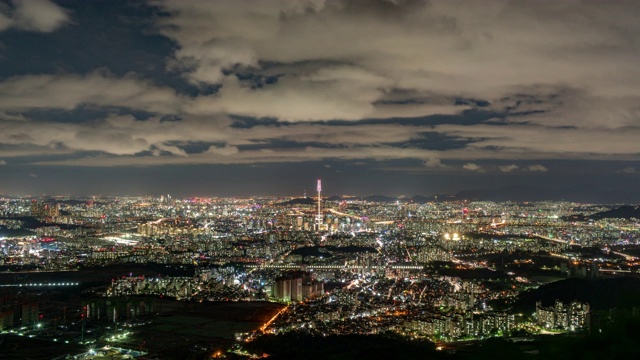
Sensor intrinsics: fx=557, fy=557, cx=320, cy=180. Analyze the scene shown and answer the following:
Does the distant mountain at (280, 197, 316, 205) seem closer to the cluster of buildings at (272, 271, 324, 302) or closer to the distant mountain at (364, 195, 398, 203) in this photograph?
the distant mountain at (364, 195, 398, 203)

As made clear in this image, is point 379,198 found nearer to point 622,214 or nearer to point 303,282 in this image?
point 622,214

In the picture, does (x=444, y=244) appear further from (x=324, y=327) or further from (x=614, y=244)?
(x=324, y=327)

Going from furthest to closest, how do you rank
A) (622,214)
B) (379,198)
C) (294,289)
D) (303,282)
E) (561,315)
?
(379,198) < (622,214) < (303,282) < (294,289) < (561,315)

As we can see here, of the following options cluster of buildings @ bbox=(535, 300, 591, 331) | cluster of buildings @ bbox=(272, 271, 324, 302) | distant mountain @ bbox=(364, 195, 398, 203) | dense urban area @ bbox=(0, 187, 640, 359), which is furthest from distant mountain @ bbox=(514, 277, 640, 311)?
distant mountain @ bbox=(364, 195, 398, 203)

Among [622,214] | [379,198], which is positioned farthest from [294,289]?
[379,198]

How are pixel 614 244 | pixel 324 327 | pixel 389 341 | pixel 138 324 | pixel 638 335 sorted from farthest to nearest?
pixel 614 244, pixel 138 324, pixel 324 327, pixel 389 341, pixel 638 335

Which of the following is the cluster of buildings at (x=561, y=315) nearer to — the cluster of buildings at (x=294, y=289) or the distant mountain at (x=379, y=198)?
the cluster of buildings at (x=294, y=289)

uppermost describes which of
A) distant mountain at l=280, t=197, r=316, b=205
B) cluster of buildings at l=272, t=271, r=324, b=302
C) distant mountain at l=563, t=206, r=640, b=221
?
distant mountain at l=280, t=197, r=316, b=205

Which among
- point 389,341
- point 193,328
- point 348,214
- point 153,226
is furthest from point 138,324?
point 348,214
